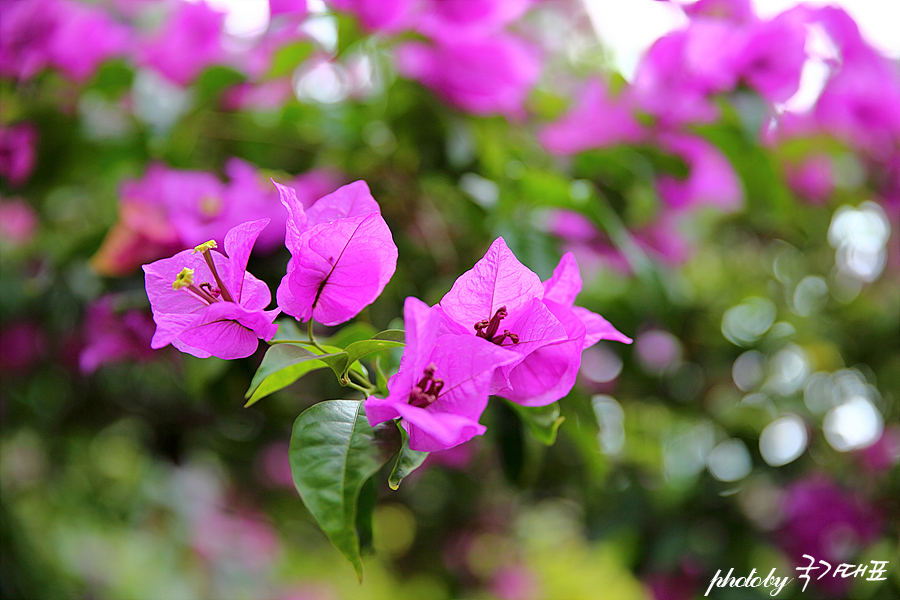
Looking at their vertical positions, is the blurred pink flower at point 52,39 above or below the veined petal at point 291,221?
below

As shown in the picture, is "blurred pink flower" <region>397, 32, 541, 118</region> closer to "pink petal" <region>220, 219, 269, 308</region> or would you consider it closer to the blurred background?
the blurred background

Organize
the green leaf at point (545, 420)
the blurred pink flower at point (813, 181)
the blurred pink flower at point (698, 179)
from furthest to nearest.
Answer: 1. the blurred pink flower at point (813, 181)
2. the blurred pink flower at point (698, 179)
3. the green leaf at point (545, 420)

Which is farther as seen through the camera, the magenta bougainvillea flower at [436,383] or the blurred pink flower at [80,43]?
the blurred pink flower at [80,43]

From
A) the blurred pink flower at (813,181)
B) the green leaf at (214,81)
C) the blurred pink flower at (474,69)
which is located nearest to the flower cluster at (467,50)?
the blurred pink flower at (474,69)

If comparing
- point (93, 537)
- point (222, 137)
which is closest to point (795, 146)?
point (222, 137)

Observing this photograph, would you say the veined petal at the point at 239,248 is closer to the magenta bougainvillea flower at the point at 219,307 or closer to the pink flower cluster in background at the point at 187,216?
the magenta bougainvillea flower at the point at 219,307

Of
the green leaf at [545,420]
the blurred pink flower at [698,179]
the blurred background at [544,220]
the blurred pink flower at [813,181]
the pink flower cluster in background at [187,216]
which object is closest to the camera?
the green leaf at [545,420]

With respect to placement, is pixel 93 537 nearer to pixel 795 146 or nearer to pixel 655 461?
pixel 655 461
